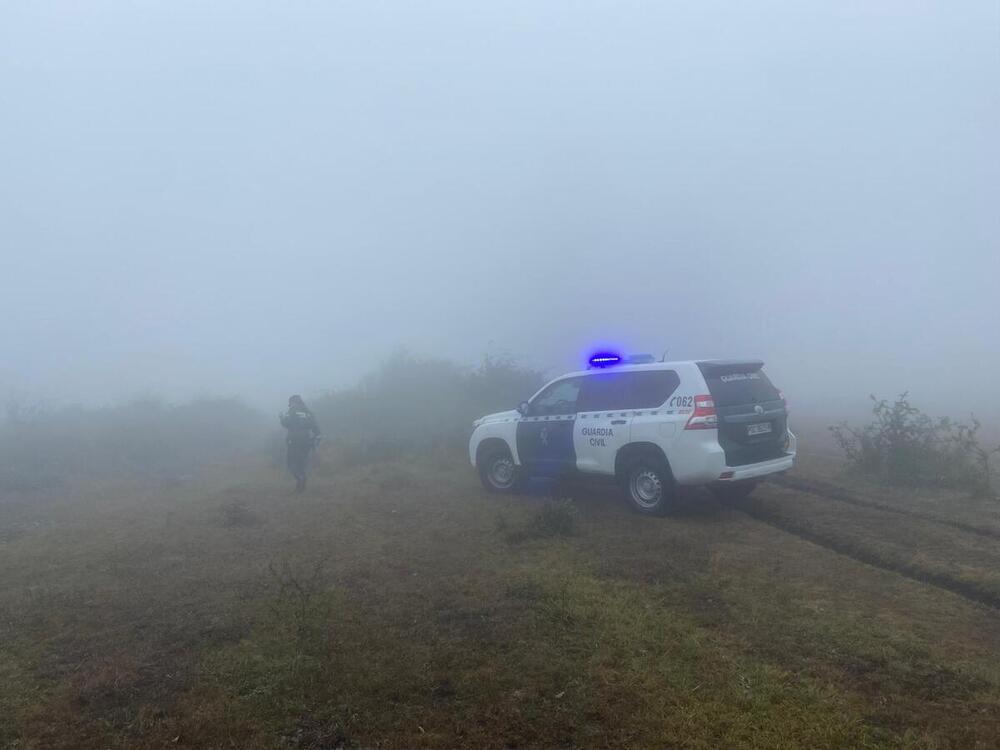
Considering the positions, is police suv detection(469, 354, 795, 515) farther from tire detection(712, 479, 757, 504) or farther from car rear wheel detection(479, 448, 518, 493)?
car rear wheel detection(479, 448, 518, 493)

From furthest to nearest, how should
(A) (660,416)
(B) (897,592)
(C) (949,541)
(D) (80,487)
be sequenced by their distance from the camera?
(D) (80,487)
(A) (660,416)
(C) (949,541)
(B) (897,592)

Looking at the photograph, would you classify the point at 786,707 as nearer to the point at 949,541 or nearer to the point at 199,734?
the point at 199,734

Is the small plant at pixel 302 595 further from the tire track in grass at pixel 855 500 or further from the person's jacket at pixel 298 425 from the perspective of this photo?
the tire track in grass at pixel 855 500

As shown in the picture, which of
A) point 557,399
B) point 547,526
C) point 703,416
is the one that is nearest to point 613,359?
point 557,399

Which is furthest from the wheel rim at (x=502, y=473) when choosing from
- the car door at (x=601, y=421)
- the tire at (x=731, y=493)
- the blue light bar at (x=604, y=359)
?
the tire at (x=731, y=493)

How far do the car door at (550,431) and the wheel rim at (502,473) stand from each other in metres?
0.41

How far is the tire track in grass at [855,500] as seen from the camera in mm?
8031

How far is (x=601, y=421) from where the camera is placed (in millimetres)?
9688

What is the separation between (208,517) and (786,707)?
27.0 ft

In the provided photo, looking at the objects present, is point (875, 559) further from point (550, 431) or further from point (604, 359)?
point (550, 431)

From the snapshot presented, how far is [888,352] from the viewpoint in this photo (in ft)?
144

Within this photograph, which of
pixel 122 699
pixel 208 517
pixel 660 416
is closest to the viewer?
pixel 122 699

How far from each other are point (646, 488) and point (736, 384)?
61.9 inches

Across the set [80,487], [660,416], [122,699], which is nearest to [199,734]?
[122,699]
